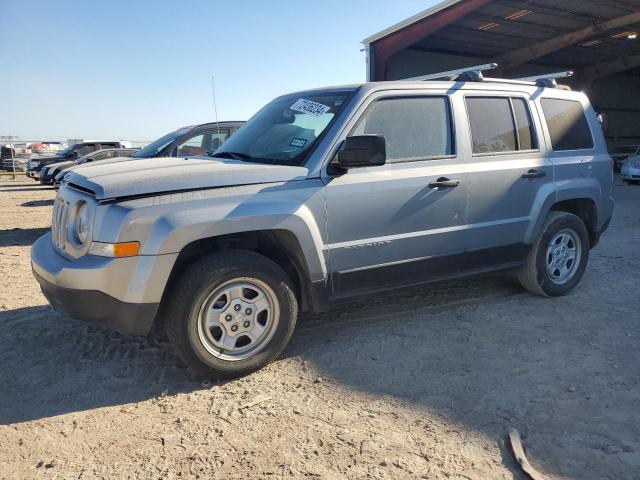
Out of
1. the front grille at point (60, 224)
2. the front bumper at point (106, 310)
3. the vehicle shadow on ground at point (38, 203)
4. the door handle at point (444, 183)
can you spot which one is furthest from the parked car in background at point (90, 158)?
the door handle at point (444, 183)

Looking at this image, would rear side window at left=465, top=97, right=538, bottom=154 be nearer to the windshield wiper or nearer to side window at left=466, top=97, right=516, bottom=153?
side window at left=466, top=97, right=516, bottom=153

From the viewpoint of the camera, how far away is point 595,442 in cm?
250

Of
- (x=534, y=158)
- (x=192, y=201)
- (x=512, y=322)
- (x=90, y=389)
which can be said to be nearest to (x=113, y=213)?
(x=192, y=201)

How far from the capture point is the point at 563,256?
188 inches

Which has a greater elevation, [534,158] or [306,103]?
[306,103]

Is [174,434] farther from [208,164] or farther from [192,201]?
[208,164]

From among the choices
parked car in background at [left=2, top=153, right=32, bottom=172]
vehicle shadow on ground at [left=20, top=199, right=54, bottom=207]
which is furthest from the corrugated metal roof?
parked car in background at [left=2, top=153, right=32, bottom=172]

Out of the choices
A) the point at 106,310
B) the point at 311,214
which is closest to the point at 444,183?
the point at 311,214

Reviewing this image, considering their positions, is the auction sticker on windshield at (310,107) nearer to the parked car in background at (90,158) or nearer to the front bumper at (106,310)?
the front bumper at (106,310)

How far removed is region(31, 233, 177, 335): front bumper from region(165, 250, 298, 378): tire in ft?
0.49

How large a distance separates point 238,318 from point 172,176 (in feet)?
3.19

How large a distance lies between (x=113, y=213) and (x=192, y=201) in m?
0.44

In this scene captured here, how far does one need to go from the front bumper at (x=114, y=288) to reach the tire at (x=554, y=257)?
10.7 ft

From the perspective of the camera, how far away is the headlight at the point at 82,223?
2.93 metres
